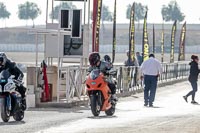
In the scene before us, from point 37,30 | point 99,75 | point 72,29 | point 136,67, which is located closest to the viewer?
point 99,75

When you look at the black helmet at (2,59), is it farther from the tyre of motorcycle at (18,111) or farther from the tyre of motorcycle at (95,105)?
the tyre of motorcycle at (95,105)

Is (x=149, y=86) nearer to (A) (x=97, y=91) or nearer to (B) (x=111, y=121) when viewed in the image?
(A) (x=97, y=91)

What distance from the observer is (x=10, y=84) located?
1764 cm

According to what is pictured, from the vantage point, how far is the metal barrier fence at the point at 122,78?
24.1 meters

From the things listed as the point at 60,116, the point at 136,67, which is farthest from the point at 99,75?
the point at 136,67

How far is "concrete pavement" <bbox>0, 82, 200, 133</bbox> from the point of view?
15586mm

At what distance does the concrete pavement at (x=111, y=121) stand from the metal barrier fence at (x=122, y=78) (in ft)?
4.63

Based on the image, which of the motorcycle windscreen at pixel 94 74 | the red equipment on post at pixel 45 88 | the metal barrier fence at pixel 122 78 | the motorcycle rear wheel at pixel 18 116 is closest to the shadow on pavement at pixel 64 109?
the metal barrier fence at pixel 122 78

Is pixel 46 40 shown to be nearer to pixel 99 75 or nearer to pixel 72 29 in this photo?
pixel 72 29

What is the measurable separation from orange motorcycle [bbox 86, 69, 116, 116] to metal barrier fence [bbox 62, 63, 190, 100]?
3.73 meters

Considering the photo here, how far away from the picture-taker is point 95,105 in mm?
19422

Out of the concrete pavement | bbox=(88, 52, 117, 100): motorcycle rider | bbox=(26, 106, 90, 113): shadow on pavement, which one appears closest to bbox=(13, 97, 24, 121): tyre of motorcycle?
the concrete pavement

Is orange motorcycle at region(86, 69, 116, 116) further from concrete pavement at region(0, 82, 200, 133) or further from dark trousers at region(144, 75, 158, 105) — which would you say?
dark trousers at region(144, 75, 158, 105)

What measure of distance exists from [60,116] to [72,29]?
598 cm
